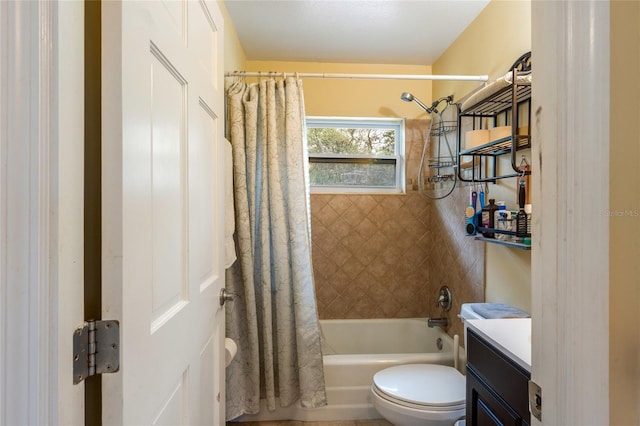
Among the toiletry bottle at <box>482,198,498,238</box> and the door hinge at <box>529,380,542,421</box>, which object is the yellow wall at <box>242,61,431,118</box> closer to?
the toiletry bottle at <box>482,198,498,238</box>

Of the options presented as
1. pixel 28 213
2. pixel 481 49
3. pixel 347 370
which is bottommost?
pixel 347 370

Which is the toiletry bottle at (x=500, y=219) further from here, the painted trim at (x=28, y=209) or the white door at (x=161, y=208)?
the painted trim at (x=28, y=209)

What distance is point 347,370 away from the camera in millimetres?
2023

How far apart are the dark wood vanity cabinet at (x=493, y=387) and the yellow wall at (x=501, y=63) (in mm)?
513

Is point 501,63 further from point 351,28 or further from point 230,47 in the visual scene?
point 230,47

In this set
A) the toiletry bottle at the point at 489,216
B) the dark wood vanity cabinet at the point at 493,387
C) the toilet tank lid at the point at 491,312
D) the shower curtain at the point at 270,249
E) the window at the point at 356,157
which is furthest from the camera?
the window at the point at 356,157

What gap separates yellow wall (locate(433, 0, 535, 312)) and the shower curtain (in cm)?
101

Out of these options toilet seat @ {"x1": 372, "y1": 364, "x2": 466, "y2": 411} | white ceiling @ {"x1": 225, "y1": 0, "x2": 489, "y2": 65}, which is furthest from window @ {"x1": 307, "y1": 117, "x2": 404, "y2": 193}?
toilet seat @ {"x1": 372, "y1": 364, "x2": 466, "y2": 411}

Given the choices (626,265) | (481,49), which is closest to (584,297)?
(626,265)

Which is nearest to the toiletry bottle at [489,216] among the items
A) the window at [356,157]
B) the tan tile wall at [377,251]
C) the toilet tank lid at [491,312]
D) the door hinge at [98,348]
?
the toilet tank lid at [491,312]

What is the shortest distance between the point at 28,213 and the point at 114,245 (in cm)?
13

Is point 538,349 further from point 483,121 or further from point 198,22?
point 483,121

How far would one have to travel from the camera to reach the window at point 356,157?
2732 mm

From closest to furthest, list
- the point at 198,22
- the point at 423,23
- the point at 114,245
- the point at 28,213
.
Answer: the point at 28,213 → the point at 114,245 → the point at 198,22 → the point at 423,23
